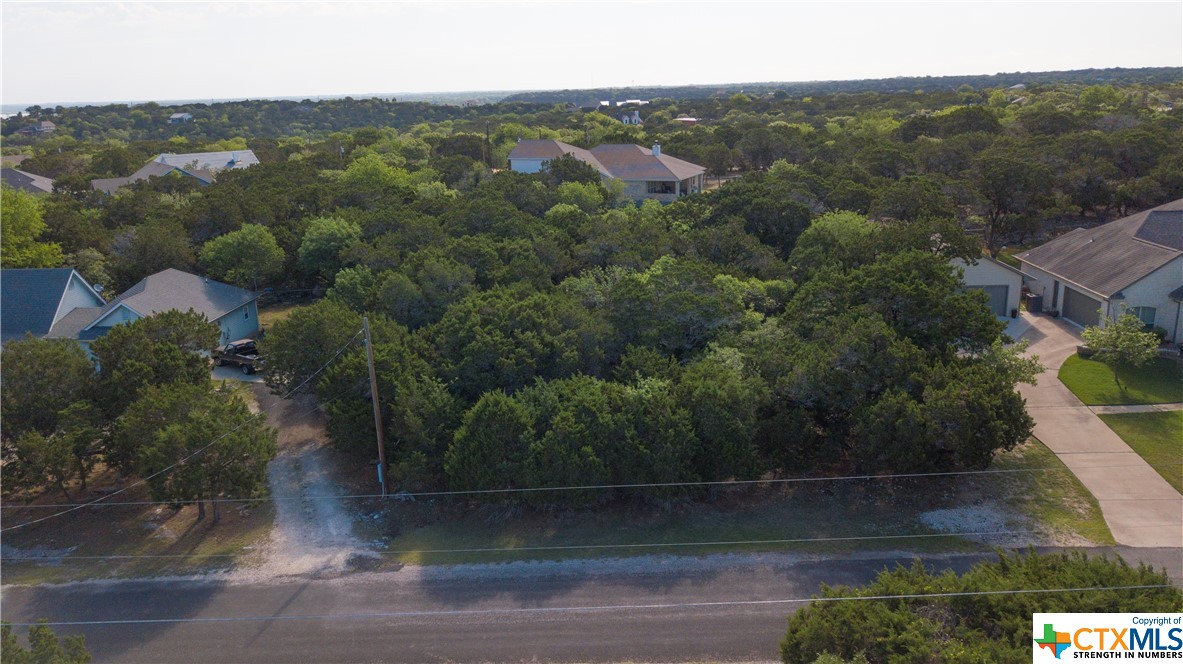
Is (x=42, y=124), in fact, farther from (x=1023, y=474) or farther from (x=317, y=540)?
(x=1023, y=474)

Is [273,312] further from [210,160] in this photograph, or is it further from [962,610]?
[210,160]

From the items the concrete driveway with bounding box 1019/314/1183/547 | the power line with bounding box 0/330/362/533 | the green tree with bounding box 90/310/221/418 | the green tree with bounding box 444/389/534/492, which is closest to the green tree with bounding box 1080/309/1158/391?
the concrete driveway with bounding box 1019/314/1183/547

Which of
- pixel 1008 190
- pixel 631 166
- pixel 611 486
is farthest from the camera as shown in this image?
pixel 631 166

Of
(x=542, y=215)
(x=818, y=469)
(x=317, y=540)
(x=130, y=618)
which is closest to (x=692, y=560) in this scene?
(x=818, y=469)

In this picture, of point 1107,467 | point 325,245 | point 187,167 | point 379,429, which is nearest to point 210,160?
point 187,167

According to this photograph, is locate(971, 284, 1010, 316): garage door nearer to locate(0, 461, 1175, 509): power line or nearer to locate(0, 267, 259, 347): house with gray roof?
locate(0, 461, 1175, 509): power line

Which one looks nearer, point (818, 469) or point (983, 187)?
point (818, 469)
